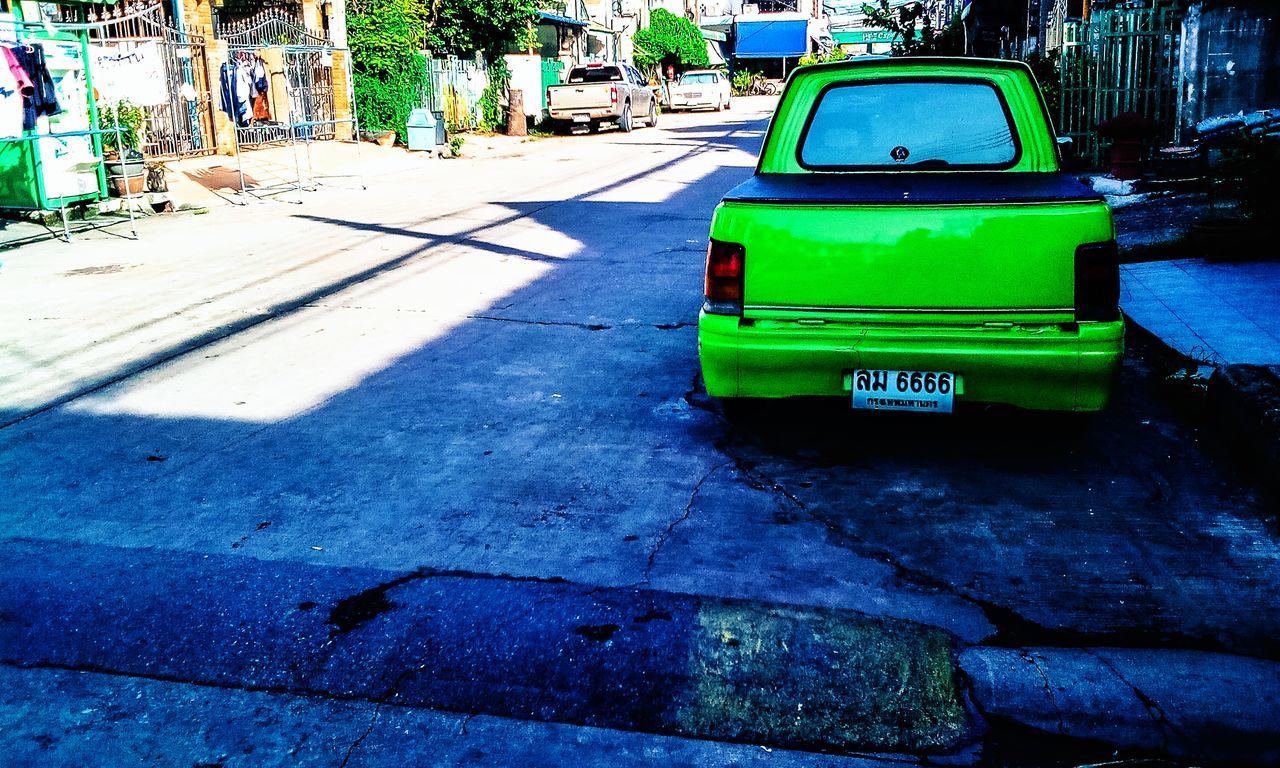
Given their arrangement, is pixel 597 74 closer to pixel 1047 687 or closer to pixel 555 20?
pixel 555 20

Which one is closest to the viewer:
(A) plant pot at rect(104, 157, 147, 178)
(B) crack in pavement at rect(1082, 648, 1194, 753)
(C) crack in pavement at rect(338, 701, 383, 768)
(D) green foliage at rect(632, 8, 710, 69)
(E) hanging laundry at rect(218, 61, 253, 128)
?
(C) crack in pavement at rect(338, 701, 383, 768)

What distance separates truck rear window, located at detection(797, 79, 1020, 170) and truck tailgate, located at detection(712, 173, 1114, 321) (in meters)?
0.80

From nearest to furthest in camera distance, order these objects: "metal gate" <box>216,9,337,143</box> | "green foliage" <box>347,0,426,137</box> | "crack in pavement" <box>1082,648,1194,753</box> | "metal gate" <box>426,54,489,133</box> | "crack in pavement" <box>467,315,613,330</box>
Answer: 1. "crack in pavement" <box>1082,648,1194,753</box>
2. "crack in pavement" <box>467,315,613,330</box>
3. "metal gate" <box>216,9,337,143</box>
4. "green foliage" <box>347,0,426,137</box>
5. "metal gate" <box>426,54,489,133</box>

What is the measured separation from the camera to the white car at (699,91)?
45.7 metres

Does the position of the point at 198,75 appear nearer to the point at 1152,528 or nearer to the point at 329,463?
the point at 329,463

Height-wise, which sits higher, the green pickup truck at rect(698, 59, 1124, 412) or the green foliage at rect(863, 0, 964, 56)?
the green foliage at rect(863, 0, 964, 56)

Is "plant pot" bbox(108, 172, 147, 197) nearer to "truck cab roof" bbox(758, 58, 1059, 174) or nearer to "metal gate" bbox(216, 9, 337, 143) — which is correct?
"metal gate" bbox(216, 9, 337, 143)

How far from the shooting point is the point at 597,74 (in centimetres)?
3144

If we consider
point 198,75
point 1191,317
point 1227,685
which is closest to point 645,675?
point 1227,685

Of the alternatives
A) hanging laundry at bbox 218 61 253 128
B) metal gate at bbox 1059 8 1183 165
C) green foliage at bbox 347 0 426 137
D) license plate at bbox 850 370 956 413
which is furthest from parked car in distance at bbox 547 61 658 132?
license plate at bbox 850 370 956 413

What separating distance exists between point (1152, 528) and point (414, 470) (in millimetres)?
3036

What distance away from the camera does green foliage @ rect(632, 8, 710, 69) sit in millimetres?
56156

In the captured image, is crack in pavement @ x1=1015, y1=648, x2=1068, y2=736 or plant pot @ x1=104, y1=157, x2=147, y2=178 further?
plant pot @ x1=104, y1=157, x2=147, y2=178

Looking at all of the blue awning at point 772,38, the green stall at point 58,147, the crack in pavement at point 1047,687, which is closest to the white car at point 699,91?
the blue awning at point 772,38
